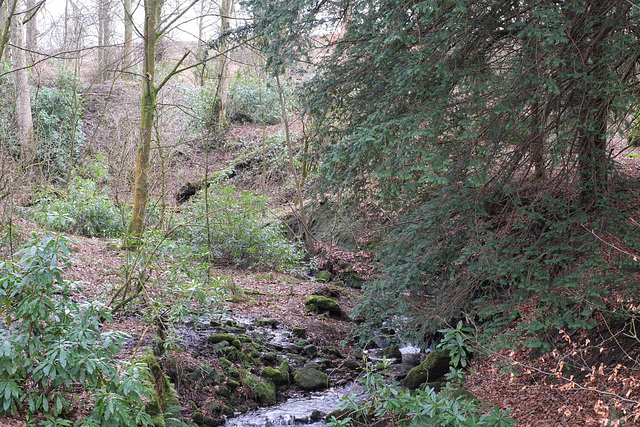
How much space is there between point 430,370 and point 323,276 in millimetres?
5189

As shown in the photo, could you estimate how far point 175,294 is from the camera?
6.50m

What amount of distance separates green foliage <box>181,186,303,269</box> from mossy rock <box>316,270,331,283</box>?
910 millimetres

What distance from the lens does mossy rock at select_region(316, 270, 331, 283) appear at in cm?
1262

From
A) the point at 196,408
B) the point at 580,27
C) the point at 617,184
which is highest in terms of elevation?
the point at 580,27

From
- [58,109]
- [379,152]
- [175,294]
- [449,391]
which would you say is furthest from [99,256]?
[58,109]

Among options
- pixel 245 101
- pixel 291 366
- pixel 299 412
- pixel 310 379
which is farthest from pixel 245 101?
pixel 299 412

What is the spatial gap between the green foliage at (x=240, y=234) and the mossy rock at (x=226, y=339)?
3460 mm

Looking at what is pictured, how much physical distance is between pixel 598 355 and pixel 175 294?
4.96 meters

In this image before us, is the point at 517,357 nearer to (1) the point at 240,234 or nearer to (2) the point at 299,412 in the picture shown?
(2) the point at 299,412

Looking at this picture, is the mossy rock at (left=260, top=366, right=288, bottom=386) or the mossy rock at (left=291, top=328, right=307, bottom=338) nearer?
the mossy rock at (left=260, top=366, right=288, bottom=386)

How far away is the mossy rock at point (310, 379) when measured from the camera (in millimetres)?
7832

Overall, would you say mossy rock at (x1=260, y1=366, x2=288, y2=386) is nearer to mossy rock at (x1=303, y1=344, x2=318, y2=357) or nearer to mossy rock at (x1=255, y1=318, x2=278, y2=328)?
mossy rock at (x1=303, y1=344, x2=318, y2=357)

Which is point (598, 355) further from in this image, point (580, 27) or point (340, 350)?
point (340, 350)

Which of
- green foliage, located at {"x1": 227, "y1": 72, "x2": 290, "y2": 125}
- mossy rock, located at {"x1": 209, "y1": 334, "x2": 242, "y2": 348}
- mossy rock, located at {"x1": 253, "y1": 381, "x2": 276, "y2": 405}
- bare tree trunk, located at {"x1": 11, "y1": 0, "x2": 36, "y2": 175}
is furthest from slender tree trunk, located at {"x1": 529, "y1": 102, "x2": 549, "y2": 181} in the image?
green foliage, located at {"x1": 227, "y1": 72, "x2": 290, "y2": 125}
